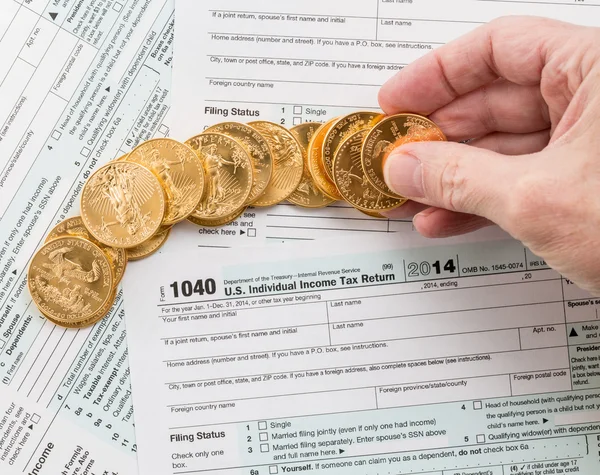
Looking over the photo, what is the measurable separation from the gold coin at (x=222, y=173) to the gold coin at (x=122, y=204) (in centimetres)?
6

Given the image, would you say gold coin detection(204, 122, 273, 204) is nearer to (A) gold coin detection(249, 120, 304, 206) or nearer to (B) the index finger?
(A) gold coin detection(249, 120, 304, 206)

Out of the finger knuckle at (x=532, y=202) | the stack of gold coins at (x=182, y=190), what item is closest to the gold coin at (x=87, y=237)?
the stack of gold coins at (x=182, y=190)

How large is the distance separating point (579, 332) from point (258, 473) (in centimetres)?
52

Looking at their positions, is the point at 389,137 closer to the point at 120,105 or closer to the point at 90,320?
the point at 120,105

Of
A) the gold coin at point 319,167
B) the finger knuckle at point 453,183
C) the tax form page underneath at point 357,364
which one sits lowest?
the tax form page underneath at point 357,364

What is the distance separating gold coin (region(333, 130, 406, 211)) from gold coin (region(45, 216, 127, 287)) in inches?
12.8

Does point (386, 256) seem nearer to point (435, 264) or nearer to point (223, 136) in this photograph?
point (435, 264)

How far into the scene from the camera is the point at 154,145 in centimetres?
79

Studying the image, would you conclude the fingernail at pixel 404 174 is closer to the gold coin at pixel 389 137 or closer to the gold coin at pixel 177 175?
the gold coin at pixel 389 137

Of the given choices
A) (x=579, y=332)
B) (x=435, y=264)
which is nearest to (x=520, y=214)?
(x=435, y=264)

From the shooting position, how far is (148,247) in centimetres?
80

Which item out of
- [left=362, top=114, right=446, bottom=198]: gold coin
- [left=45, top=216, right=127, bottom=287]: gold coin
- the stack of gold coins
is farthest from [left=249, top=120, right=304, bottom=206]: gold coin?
[left=45, top=216, right=127, bottom=287]: gold coin

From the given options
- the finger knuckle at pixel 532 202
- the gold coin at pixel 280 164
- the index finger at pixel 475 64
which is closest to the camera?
the finger knuckle at pixel 532 202

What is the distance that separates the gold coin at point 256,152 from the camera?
0.79 meters
